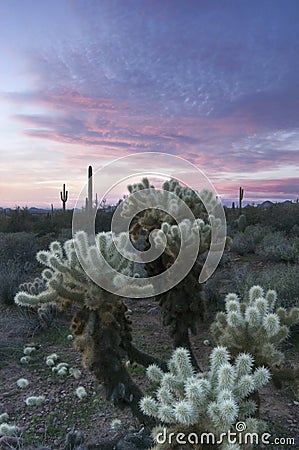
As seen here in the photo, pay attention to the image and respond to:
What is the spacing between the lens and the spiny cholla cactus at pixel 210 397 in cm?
215

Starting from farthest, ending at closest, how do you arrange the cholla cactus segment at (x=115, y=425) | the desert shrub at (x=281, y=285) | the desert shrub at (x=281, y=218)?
1. the desert shrub at (x=281, y=218)
2. the desert shrub at (x=281, y=285)
3. the cholla cactus segment at (x=115, y=425)

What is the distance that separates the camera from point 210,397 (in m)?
2.30

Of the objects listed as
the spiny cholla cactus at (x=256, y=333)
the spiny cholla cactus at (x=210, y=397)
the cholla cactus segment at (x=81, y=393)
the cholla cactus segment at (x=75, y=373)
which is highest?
the spiny cholla cactus at (x=256, y=333)

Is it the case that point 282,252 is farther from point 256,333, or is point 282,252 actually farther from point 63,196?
point 63,196

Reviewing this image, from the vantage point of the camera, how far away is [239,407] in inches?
94.7

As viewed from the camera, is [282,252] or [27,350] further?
[282,252]

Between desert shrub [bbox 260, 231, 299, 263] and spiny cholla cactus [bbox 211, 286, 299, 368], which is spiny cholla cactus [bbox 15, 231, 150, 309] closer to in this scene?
spiny cholla cactus [bbox 211, 286, 299, 368]

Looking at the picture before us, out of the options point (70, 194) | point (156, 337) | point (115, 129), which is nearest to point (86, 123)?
point (115, 129)

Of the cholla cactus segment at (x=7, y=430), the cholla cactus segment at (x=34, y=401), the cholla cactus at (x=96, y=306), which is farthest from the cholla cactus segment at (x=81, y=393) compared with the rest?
the cholla cactus at (x=96, y=306)

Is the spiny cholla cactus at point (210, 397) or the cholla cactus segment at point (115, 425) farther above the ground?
the spiny cholla cactus at point (210, 397)

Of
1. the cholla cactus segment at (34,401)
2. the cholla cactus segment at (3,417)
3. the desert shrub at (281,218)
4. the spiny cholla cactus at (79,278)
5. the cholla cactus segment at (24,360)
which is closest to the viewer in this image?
the spiny cholla cactus at (79,278)

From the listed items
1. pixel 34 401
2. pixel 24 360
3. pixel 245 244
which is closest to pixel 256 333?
pixel 34 401

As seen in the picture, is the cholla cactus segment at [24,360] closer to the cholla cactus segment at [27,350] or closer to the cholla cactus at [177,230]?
the cholla cactus segment at [27,350]

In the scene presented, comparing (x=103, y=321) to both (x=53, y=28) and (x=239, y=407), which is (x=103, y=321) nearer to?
(x=239, y=407)
